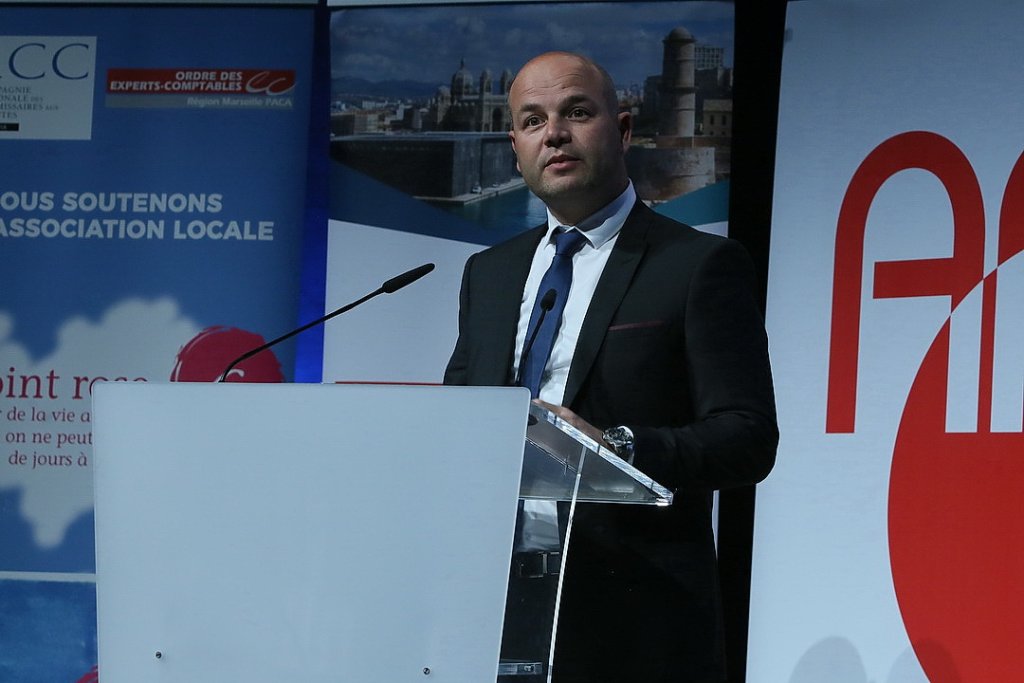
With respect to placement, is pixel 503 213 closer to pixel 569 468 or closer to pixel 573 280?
pixel 573 280

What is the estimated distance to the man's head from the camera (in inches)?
86.2

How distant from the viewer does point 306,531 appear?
1.45 meters

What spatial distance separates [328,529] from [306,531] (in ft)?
0.09

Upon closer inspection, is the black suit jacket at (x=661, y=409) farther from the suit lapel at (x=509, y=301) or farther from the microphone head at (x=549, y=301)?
the microphone head at (x=549, y=301)

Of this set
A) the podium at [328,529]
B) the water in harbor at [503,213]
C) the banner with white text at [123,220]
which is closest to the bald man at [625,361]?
the podium at [328,529]

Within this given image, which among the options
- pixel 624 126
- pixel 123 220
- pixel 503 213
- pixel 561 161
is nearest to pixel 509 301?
pixel 561 161

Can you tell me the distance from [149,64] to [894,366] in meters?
2.57

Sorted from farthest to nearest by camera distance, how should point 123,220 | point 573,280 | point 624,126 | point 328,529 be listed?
point 123,220
point 624,126
point 573,280
point 328,529

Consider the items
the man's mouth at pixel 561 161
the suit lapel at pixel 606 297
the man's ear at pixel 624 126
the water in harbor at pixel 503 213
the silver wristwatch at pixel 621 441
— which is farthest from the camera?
the water in harbor at pixel 503 213

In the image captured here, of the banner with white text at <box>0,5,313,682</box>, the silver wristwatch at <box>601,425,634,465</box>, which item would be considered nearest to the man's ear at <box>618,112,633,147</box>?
the silver wristwatch at <box>601,425,634,465</box>

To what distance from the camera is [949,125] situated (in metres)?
3.45

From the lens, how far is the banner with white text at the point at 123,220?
3904mm

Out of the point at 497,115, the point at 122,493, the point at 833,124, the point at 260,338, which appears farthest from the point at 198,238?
the point at 122,493

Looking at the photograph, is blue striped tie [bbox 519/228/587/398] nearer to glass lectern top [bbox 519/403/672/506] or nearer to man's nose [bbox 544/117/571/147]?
man's nose [bbox 544/117/571/147]
